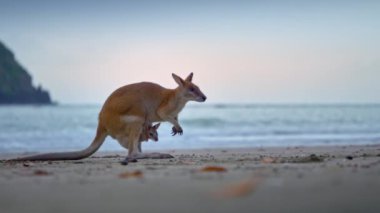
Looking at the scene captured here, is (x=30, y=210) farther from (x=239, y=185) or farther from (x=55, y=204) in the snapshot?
(x=239, y=185)

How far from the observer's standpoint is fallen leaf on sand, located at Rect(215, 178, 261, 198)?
424cm

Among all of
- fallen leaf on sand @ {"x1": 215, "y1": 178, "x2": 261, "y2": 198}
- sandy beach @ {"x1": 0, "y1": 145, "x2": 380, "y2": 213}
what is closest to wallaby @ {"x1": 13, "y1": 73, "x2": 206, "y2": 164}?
sandy beach @ {"x1": 0, "y1": 145, "x2": 380, "y2": 213}

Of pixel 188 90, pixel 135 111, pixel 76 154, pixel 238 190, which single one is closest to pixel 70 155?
pixel 76 154

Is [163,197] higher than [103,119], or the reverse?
[103,119]

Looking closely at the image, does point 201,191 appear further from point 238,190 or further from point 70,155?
point 70,155

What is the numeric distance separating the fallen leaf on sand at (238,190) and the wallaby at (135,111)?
3229 millimetres

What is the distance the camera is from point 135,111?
8.38 meters

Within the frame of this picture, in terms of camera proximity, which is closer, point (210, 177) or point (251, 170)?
point (210, 177)

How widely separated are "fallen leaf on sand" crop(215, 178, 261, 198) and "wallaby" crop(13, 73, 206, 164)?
323 centimetres

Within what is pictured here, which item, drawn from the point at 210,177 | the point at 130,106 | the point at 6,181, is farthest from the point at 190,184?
the point at 130,106

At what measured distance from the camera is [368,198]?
163 inches

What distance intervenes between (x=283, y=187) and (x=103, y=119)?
441 cm

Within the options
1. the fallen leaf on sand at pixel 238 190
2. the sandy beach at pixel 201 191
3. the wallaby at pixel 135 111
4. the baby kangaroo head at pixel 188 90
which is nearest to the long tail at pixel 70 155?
the wallaby at pixel 135 111

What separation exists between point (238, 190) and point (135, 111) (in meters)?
4.21
